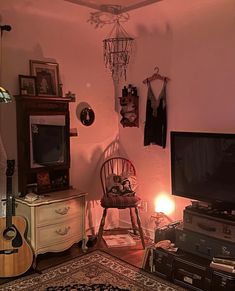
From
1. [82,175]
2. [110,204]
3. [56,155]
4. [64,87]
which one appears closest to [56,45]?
[64,87]

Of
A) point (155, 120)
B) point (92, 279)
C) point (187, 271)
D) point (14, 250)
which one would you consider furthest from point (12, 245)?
point (155, 120)

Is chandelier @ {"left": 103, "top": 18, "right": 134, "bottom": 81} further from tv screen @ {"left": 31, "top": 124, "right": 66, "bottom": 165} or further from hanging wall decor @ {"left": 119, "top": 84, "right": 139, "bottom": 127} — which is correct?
tv screen @ {"left": 31, "top": 124, "right": 66, "bottom": 165}

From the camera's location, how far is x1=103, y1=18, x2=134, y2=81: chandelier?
14.3 ft

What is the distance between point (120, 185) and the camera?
4.12 meters

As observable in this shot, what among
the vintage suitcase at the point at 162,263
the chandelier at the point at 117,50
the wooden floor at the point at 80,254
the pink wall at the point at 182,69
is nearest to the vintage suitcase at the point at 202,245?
the vintage suitcase at the point at 162,263

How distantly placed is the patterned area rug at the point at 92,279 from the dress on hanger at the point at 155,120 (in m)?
1.42

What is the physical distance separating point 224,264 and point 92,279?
1.16 m

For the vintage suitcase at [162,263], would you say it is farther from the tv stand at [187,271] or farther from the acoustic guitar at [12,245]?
the acoustic guitar at [12,245]

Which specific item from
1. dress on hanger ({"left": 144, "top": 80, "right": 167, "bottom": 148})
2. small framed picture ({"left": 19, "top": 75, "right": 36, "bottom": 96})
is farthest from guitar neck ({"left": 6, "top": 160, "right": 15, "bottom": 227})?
dress on hanger ({"left": 144, "top": 80, "right": 167, "bottom": 148})

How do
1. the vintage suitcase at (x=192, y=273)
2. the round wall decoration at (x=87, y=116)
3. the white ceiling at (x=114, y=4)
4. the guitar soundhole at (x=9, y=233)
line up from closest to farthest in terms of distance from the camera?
the vintage suitcase at (x=192, y=273) < the guitar soundhole at (x=9, y=233) < the white ceiling at (x=114, y=4) < the round wall decoration at (x=87, y=116)

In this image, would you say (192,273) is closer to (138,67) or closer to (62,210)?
(62,210)

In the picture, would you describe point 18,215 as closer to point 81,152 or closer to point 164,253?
point 81,152

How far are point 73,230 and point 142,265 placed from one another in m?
0.83

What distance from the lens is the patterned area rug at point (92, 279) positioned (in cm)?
305
